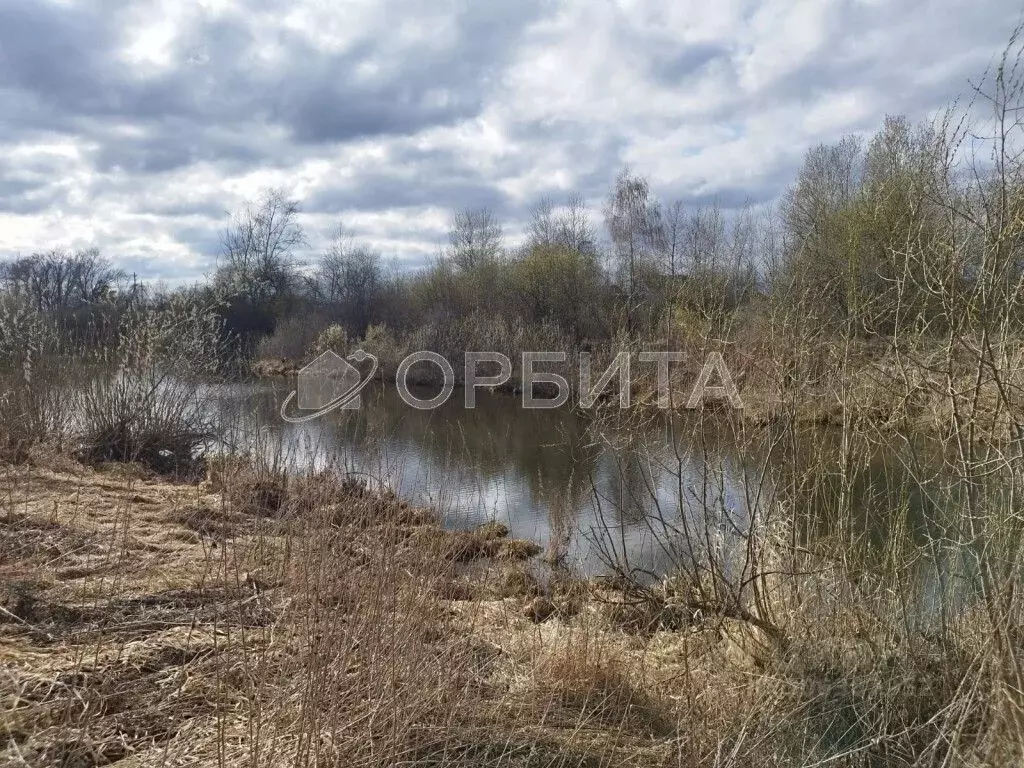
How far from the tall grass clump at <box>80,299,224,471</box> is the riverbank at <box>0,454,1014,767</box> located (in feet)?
19.3

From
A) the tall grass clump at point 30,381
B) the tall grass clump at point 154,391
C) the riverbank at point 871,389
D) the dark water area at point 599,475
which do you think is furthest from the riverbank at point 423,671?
the tall grass clump at point 154,391

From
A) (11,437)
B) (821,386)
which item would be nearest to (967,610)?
(821,386)

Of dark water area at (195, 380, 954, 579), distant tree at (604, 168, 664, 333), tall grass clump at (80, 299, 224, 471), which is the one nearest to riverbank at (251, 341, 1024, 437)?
dark water area at (195, 380, 954, 579)

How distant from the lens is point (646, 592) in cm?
517

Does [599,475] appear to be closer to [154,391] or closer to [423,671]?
[154,391]

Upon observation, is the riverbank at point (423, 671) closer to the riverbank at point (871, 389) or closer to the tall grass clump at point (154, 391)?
the riverbank at point (871, 389)

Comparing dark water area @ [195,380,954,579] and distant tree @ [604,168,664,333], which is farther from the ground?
distant tree @ [604,168,664,333]

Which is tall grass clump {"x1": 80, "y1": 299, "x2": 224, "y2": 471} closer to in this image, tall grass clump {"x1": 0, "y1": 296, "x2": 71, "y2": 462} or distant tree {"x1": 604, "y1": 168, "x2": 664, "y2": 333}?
tall grass clump {"x1": 0, "y1": 296, "x2": 71, "y2": 462}

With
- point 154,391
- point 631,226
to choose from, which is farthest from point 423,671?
point 631,226

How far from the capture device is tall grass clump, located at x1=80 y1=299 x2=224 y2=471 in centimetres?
1070

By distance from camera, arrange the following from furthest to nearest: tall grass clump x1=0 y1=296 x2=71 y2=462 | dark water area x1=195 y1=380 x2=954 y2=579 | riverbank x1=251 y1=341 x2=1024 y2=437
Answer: tall grass clump x1=0 y1=296 x2=71 y2=462 → dark water area x1=195 y1=380 x2=954 y2=579 → riverbank x1=251 y1=341 x2=1024 y2=437

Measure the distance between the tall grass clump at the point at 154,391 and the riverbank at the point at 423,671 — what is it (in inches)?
231

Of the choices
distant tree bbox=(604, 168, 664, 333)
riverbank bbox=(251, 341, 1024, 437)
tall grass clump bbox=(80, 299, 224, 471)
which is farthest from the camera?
distant tree bbox=(604, 168, 664, 333)

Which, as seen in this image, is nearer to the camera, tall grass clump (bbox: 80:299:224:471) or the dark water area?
the dark water area
